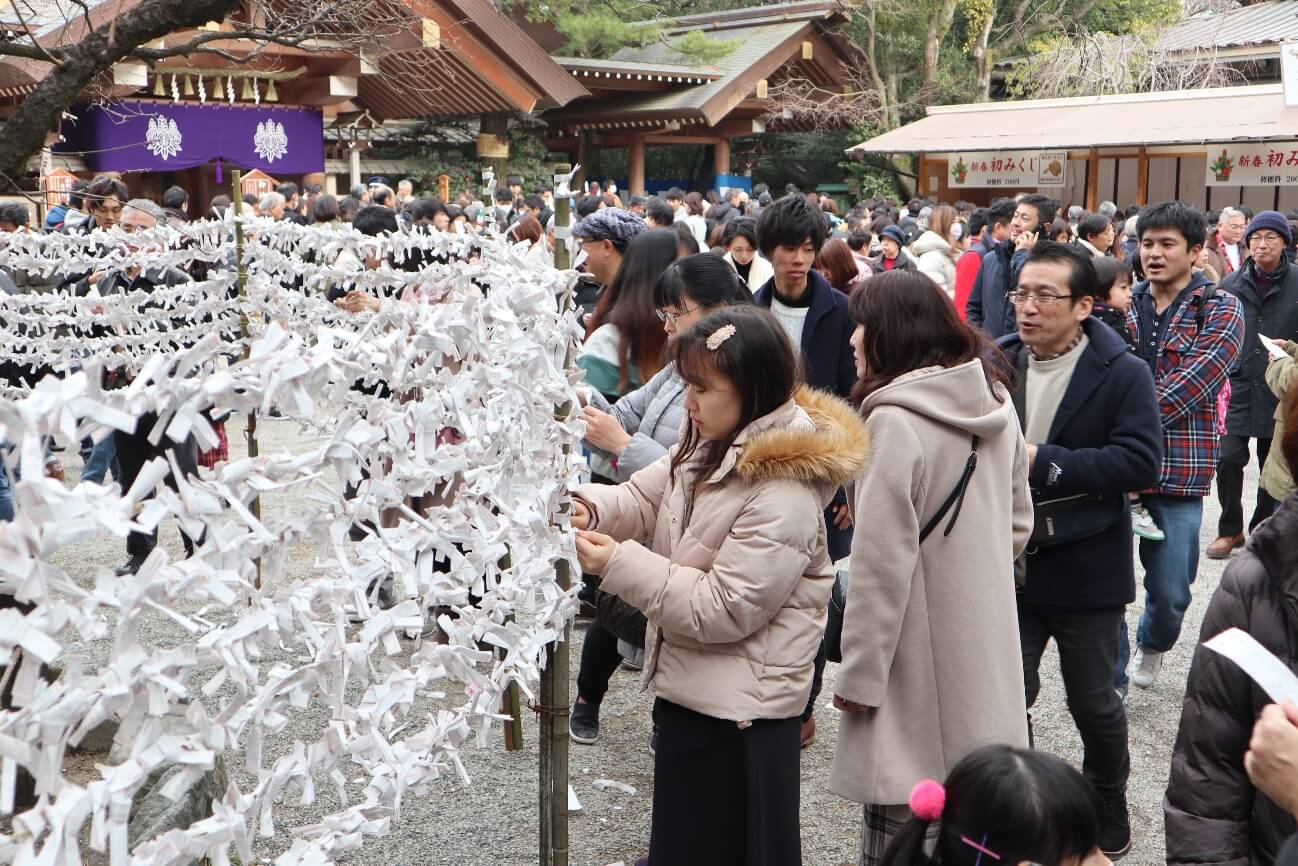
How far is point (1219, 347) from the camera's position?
4.28 m

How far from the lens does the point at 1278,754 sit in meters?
1.43

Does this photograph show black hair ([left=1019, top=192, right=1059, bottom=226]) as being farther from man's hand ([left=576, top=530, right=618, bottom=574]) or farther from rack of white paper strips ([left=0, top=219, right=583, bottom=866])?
→ man's hand ([left=576, top=530, right=618, bottom=574])

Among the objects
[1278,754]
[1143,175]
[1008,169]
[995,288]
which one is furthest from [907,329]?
[1008,169]

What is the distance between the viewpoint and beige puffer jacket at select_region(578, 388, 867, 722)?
2.21 meters

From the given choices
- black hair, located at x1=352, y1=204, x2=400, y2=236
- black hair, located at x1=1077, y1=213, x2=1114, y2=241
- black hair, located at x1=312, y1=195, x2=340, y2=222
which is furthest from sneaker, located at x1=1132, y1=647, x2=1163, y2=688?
black hair, located at x1=312, y1=195, x2=340, y2=222

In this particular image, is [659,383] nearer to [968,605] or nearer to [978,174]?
[968,605]

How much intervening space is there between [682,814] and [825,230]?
7.35ft

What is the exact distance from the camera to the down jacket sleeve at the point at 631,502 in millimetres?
2562

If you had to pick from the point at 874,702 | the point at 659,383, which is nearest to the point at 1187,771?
the point at 874,702

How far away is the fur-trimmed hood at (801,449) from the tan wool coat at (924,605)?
132 millimetres

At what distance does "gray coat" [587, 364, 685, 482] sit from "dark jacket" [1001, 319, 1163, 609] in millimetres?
962

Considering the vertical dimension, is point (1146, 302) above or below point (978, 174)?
below

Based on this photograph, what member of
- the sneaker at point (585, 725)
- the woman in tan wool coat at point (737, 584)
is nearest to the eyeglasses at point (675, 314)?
the woman in tan wool coat at point (737, 584)

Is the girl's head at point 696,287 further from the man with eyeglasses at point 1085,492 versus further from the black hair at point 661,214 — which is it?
the black hair at point 661,214
